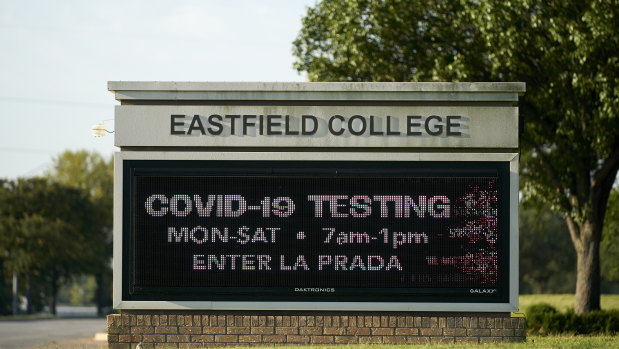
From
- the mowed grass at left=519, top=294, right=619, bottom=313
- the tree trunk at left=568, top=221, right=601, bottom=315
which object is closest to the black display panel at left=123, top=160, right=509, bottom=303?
the tree trunk at left=568, top=221, right=601, bottom=315

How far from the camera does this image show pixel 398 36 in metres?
25.1

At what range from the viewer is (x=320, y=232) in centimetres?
1258

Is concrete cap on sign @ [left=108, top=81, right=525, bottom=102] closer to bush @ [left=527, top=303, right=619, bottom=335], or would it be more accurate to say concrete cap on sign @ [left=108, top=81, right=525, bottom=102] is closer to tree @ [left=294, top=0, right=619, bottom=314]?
tree @ [left=294, top=0, right=619, bottom=314]

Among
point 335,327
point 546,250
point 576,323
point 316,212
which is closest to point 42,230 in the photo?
point 546,250

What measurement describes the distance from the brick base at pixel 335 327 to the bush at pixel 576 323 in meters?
9.69

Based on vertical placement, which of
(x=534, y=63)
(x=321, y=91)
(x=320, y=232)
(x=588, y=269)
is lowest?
(x=588, y=269)

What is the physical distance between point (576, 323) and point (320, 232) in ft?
40.5

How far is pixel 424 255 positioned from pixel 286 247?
6.91 feet

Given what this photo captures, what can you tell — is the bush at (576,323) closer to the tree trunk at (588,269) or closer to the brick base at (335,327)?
the tree trunk at (588,269)

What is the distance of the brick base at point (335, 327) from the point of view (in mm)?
12922

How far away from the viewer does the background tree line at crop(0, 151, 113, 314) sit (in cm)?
5866

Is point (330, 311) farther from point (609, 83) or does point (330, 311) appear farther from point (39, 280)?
point (39, 280)

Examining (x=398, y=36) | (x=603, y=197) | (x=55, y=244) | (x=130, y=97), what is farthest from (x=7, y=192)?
(x=130, y=97)

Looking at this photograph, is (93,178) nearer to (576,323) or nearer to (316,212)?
(576,323)
